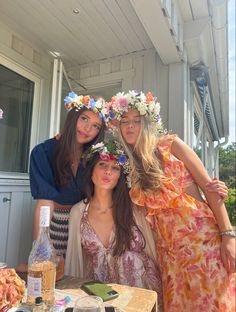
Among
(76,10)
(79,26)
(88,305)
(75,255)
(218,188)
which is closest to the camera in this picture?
(88,305)

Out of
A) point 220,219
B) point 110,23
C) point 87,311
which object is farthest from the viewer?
point 110,23

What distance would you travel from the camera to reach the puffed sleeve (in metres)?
1.59

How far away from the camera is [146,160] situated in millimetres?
1433

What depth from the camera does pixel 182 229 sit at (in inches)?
53.3

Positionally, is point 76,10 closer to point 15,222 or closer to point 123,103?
point 123,103

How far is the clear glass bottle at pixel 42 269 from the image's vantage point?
0.97 meters

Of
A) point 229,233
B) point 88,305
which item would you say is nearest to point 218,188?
point 229,233

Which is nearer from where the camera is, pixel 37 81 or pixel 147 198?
pixel 147 198

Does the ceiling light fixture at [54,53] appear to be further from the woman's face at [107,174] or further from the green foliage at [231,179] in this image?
the green foliage at [231,179]

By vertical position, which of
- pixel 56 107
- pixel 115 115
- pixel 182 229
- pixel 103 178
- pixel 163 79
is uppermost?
pixel 163 79

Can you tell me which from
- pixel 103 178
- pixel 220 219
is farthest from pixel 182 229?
pixel 103 178

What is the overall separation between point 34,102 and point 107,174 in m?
1.41

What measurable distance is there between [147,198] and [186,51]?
1620 mm

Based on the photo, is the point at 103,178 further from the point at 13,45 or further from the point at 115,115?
the point at 13,45
